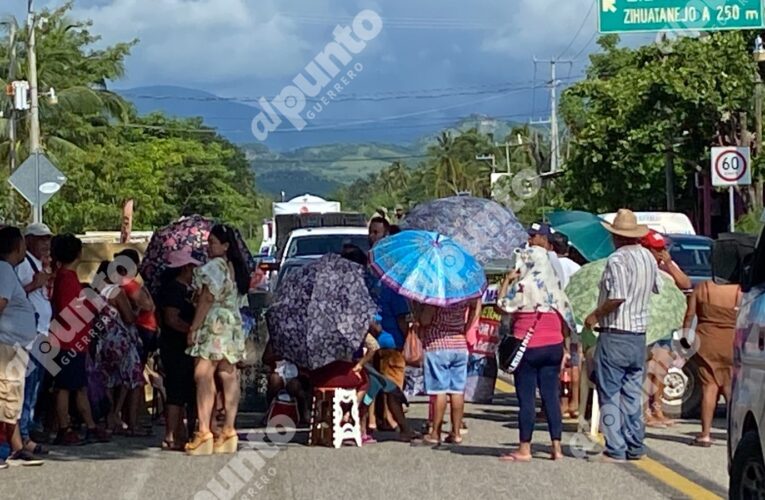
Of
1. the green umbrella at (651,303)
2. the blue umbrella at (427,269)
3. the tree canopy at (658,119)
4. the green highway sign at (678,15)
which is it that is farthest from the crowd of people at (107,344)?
the tree canopy at (658,119)

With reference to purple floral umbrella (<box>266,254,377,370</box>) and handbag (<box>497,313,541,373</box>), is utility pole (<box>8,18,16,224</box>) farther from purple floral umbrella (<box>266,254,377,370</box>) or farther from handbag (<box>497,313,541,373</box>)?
handbag (<box>497,313,541,373</box>)

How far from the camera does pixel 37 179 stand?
22.8 m

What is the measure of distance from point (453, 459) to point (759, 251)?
4391 millimetres

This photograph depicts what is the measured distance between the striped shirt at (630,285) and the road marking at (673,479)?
106 cm

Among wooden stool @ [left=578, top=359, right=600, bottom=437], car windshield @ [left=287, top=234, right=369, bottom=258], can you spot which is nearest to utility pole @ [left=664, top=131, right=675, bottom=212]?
car windshield @ [left=287, top=234, right=369, bottom=258]

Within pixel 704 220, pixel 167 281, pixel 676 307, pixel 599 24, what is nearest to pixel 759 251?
pixel 676 307

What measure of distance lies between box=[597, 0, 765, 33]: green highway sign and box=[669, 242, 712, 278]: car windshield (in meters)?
2.89

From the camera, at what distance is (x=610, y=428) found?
11102 millimetres

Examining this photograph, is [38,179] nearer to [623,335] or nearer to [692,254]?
[692,254]

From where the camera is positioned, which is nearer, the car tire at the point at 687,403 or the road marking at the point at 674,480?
the road marking at the point at 674,480

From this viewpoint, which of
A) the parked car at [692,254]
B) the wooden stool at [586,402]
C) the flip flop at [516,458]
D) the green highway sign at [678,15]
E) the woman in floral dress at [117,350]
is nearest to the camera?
the flip flop at [516,458]

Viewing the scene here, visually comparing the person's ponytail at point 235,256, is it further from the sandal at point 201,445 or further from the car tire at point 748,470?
the car tire at point 748,470

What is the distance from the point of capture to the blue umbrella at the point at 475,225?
1462 centimetres

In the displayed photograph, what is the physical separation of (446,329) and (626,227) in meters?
1.86
